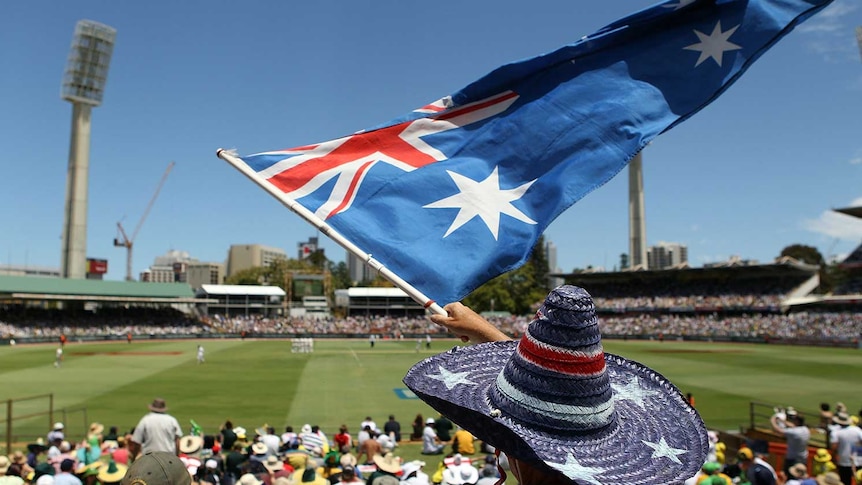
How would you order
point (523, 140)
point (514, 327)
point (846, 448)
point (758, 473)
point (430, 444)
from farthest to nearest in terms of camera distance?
point (514, 327) → point (430, 444) → point (846, 448) → point (758, 473) → point (523, 140)

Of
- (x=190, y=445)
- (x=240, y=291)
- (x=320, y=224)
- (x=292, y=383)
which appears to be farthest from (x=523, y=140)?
(x=240, y=291)

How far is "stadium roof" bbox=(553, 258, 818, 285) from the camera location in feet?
240

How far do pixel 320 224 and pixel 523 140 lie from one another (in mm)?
2103

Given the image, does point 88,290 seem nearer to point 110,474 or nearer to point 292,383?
point 292,383

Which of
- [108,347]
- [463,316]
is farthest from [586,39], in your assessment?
[108,347]

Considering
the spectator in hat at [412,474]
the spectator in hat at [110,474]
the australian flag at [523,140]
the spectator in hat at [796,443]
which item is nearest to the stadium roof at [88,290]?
the spectator in hat at [110,474]

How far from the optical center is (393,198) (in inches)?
210

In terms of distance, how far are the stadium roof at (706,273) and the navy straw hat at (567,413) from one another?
80.4 metres

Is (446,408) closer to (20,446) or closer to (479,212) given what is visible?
(479,212)

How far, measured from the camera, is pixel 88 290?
67875 millimetres

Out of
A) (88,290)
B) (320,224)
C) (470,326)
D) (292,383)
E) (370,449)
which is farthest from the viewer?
(88,290)

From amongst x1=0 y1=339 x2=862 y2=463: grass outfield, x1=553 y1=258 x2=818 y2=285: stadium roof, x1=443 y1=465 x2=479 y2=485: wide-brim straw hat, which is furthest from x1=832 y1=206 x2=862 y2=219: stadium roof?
x1=443 y1=465 x2=479 y2=485: wide-brim straw hat

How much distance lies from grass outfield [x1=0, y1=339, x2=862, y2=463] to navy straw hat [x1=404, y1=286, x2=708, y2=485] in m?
13.8

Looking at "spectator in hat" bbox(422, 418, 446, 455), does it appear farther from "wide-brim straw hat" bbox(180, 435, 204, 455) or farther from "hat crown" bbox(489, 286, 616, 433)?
"hat crown" bbox(489, 286, 616, 433)
